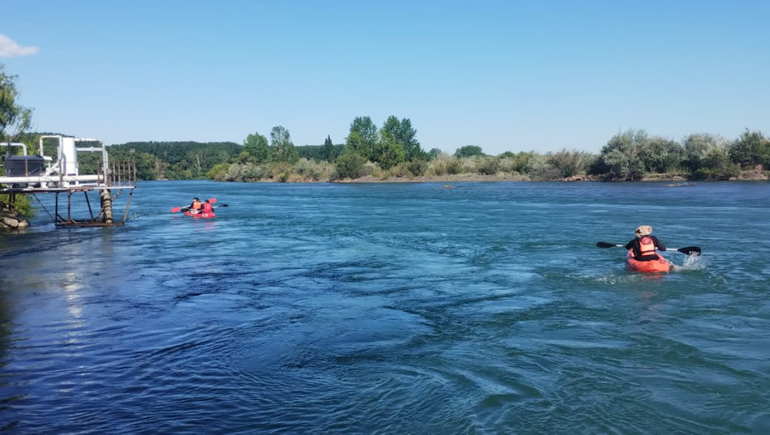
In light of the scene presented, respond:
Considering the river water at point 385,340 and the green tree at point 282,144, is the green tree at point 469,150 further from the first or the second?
the river water at point 385,340

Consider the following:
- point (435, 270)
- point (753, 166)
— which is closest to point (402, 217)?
point (435, 270)

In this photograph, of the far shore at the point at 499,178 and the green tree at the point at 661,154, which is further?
Answer: the green tree at the point at 661,154

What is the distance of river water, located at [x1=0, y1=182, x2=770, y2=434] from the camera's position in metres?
6.76

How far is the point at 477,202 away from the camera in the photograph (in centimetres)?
4238

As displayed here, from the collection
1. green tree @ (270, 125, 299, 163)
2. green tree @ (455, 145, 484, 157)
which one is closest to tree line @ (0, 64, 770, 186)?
green tree @ (270, 125, 299, 163)

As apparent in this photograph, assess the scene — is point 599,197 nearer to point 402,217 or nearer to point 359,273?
point 402,217

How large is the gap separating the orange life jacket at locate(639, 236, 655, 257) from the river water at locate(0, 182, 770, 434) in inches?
29.4

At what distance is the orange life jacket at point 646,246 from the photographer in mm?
14594

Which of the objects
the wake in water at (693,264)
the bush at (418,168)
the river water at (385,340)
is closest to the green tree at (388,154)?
the bush at (418,168)

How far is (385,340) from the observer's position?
9586 millimetres

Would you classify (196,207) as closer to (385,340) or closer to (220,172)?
(385,340)

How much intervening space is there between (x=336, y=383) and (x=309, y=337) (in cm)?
216

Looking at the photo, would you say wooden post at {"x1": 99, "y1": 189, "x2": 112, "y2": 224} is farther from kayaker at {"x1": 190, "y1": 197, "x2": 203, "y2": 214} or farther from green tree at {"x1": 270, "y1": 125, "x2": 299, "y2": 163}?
green tree at {"x1": 270, "y1": 125, "x2": 299, "y2": 163}

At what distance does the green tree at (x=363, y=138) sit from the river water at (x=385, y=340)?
3417 inches
